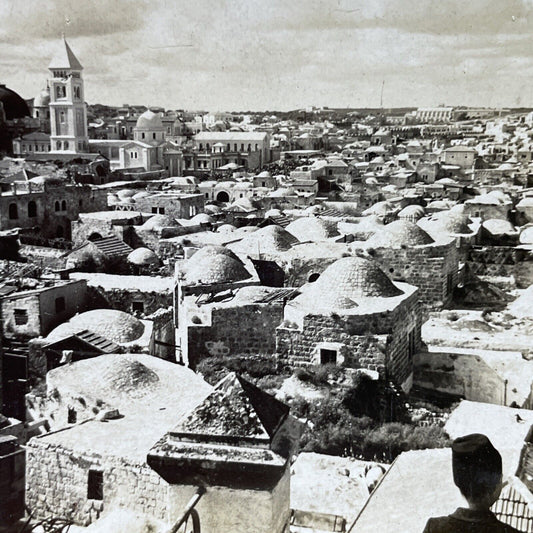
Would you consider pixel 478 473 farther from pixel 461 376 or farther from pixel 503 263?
pixel 503 263

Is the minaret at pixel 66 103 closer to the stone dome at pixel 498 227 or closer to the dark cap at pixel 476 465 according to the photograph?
the stone dome at pixel 498 227

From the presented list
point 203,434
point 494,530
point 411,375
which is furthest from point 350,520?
point 411,375

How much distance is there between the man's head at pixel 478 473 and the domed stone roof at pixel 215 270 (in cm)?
1211

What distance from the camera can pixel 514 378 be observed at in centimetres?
1109

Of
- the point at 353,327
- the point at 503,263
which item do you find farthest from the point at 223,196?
the point at 353,327

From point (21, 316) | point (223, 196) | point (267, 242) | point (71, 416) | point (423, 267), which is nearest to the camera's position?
point (71, 416)

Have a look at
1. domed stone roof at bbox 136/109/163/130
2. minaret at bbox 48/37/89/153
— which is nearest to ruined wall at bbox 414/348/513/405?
minaret at bbox 48/37/89/153

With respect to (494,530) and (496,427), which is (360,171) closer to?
(496,427)

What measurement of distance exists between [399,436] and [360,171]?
3976 centimetres

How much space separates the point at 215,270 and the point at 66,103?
127 feet

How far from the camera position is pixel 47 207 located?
25.6 meters

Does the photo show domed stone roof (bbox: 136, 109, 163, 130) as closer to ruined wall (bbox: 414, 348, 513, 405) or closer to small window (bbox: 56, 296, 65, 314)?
small window (bbox: 56, 296, 65, 314)

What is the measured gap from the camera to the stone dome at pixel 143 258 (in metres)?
19.6

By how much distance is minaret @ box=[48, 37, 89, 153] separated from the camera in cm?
4894
